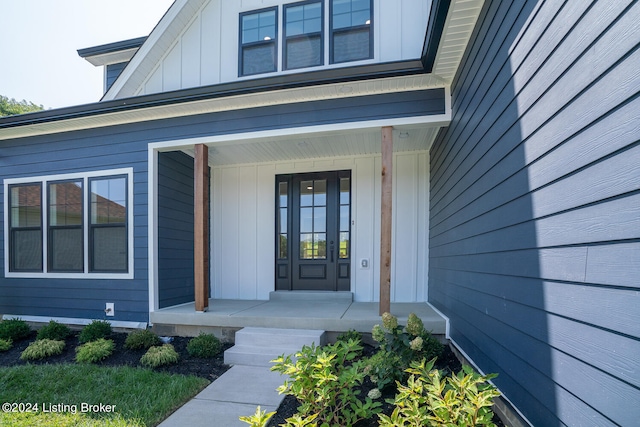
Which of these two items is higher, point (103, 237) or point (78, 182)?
point (78, 182)

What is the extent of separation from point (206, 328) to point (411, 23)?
16.1 feet

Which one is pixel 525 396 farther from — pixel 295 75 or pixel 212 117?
pixel 212 117

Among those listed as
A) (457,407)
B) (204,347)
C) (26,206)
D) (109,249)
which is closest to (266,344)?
(204,347)

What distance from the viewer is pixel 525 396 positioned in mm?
1645

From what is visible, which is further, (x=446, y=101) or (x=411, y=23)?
(x=411, y=23)

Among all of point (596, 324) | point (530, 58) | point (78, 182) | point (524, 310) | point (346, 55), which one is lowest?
point (524, 310)

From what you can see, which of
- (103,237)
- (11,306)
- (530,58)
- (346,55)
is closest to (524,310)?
(530,58)

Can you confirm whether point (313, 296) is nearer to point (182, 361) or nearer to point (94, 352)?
point (182, 361)

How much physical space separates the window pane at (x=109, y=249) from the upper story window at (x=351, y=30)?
13.3ft

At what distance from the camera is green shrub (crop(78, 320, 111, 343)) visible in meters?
3.75

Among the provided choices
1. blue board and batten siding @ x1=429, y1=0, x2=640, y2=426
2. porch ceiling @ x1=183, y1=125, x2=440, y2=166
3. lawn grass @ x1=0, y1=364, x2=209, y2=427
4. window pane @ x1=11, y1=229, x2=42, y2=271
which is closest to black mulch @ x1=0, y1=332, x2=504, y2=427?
lawn grass @ x1=0, y1=364, x2=209, y2=427

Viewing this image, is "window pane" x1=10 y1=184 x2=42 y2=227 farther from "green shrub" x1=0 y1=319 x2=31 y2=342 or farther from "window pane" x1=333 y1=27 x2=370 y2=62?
"window pane" x1=333 y1=27 x2=370 y2=62

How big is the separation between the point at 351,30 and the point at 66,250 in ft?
17.9

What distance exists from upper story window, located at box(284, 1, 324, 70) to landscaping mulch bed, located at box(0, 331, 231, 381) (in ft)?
13.3
